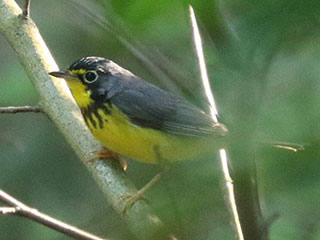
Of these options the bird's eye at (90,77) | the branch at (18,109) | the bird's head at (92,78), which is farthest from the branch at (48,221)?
the bird's eye at (90,77)

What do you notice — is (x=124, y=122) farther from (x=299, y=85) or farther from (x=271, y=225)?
(x=299, y=85)

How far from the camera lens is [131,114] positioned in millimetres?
4418

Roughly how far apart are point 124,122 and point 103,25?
2652 millimetres

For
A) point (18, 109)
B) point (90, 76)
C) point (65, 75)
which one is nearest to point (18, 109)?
point (18, 109)

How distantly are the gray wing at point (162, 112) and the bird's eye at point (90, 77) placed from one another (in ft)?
0.66

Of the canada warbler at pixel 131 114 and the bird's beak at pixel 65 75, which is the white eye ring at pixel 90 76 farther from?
the bird's beak at pixel 65 75

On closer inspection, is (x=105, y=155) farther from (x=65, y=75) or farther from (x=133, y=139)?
(x=65, y=75)

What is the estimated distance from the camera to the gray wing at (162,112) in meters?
4.34

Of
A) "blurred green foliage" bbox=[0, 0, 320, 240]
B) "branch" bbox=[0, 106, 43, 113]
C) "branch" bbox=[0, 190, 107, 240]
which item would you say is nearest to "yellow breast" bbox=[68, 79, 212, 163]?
"branch" bbox=[0, 106, 43, 113]

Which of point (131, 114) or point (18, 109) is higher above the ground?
point (131, 114)

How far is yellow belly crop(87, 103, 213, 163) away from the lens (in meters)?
4.12

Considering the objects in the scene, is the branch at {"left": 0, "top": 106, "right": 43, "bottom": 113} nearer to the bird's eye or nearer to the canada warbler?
the canada warbler


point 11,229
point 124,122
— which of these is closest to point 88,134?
point 124,122

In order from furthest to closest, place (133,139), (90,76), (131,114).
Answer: (90,76) < (131,114) < (133,139)
